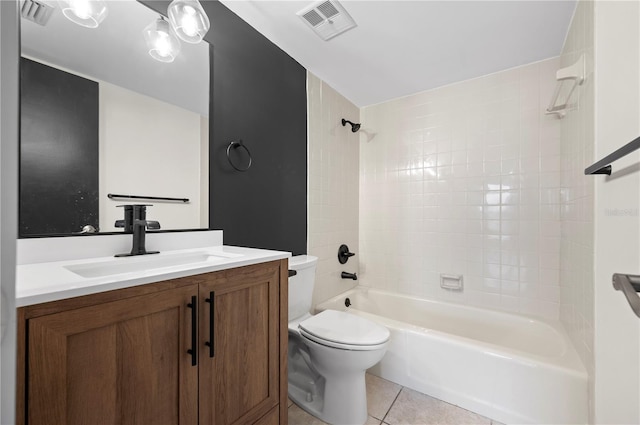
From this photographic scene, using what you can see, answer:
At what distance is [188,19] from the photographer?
1.19m

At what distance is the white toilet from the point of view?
4.35ft

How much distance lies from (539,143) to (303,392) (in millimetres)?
2310

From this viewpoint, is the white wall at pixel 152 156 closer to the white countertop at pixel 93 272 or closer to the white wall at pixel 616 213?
the white countertop at pixel 93 272

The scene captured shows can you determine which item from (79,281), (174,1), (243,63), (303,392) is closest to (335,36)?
(243,63)

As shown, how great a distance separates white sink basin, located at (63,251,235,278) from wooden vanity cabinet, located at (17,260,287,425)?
15 cm

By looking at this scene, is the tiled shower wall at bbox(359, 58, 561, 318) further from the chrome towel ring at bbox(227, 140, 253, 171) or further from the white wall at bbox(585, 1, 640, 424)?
the chrome towel ring at bbox(227, 140, 253, 171)

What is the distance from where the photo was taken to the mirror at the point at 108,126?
0.90 meters

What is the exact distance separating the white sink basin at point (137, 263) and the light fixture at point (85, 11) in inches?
36.0

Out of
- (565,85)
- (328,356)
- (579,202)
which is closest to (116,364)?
(328,356)

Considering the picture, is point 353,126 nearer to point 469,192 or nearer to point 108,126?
point 469,192

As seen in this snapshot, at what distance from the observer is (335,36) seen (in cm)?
166

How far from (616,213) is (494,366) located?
39.0 inches

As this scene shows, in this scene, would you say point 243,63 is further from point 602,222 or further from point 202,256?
point 602,222

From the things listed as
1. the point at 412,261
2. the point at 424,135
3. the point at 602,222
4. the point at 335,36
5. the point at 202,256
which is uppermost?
the point at 335,36
